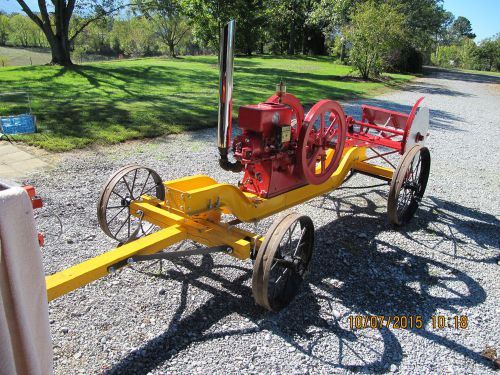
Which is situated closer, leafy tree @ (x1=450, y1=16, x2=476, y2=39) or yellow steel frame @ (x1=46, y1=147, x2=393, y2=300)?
Result: yellow steel frame @ (x1=46, y1=147, x2=393, y2=300)

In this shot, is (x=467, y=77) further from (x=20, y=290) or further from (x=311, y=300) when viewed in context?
(x=20, y=290)

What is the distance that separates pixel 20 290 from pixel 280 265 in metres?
1.99

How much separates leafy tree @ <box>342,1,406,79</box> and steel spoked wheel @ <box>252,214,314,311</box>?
17.3 m

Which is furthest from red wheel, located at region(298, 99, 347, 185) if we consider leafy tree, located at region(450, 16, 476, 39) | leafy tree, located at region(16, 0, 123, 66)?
leafy tree, located at region(450, 16, 476, 39)

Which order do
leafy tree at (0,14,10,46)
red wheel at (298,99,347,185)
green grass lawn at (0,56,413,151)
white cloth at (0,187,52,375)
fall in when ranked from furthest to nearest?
1. leafy tree at (0,14,10,46)
2. green grass lawn at (0,56,413,151)
3. red wheel at (298,99,347,185)
4. white cloth at (0,187,52,375)

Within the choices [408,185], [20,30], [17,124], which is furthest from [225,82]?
[20,30]

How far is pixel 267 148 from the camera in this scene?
3768 millimetres

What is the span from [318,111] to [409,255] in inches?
69.1

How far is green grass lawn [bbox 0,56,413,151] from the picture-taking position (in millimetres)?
7648

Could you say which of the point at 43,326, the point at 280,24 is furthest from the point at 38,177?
the point at 280,24

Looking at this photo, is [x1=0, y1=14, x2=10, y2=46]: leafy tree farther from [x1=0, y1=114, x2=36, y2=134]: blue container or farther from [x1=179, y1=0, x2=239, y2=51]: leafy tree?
[x1=0, y1=114, x2=36, y2=134]: blue container

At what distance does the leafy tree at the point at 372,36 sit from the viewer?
18.5m

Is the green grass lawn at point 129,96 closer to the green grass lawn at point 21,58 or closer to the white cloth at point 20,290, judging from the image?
the white cloth at point 20,290

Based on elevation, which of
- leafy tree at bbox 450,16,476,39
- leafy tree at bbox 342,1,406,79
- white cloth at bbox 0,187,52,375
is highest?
leafy tree at bbox 450,16,476,39
